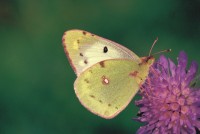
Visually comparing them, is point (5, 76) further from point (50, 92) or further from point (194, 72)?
point (194, 72)

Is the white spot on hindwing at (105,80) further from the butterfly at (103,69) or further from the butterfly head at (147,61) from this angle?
the butterfly head at (147,61)

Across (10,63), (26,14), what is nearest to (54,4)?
(26,14)

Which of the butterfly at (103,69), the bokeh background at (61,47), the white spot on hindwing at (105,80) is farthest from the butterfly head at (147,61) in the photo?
the bokeh background at (61,47)

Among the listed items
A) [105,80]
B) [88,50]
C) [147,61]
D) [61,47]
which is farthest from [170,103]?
[61,47]

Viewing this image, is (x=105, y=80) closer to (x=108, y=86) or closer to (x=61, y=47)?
(x=108, y=86)

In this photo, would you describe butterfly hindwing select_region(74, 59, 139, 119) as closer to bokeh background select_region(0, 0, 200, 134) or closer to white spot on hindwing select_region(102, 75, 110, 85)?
white spot on hindwing select_region(102, 75, 110, 85)

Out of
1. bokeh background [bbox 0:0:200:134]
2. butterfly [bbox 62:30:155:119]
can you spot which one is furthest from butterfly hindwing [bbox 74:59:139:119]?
bokeh background [bbox 0:0:200:134]
